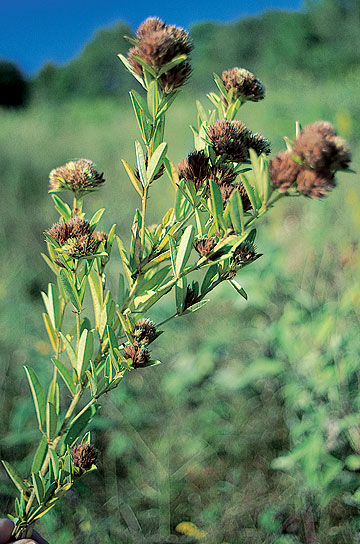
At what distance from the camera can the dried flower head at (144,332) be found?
440 mm

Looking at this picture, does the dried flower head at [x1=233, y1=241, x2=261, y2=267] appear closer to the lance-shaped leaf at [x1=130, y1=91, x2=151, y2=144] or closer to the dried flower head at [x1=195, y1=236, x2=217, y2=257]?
the dried flower head at [x1=195, y1=236, x2=217, y2=257]

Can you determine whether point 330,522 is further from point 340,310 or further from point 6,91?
point 6,91

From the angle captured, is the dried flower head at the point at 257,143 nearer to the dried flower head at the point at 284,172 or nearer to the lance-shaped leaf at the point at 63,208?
the dried flower head at the point at 284,172

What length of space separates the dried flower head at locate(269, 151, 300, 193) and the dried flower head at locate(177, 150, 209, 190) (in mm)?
71

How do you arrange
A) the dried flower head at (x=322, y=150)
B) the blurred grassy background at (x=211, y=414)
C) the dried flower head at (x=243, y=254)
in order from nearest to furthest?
the dried flower head at (x=322, y=150) → the dried flower head at (x=243, y=254) → the blurred grassy background at (x=211, y=414)

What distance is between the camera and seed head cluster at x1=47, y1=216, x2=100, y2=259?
42 centimetres

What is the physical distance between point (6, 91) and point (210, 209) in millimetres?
21454

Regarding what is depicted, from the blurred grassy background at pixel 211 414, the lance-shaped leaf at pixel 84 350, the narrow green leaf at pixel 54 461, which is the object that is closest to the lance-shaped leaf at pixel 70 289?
the lance-shaped leaf at pixel 84 350

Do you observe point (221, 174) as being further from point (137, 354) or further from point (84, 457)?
point (84, 457)

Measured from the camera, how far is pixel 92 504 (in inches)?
53.3

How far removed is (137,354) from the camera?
43cm

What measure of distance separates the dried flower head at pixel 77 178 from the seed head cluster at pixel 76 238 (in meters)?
0.05

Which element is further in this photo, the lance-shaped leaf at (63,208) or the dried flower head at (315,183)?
the lance-shaped leaf at (63,208)

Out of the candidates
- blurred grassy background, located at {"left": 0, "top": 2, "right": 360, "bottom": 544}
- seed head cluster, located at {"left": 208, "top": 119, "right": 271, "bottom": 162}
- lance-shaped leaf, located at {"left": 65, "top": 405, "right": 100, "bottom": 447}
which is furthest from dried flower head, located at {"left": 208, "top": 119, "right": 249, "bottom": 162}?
blurred grassy background, located at {"left": 0, "top": 2, "right": 360, "bottom": 544}
